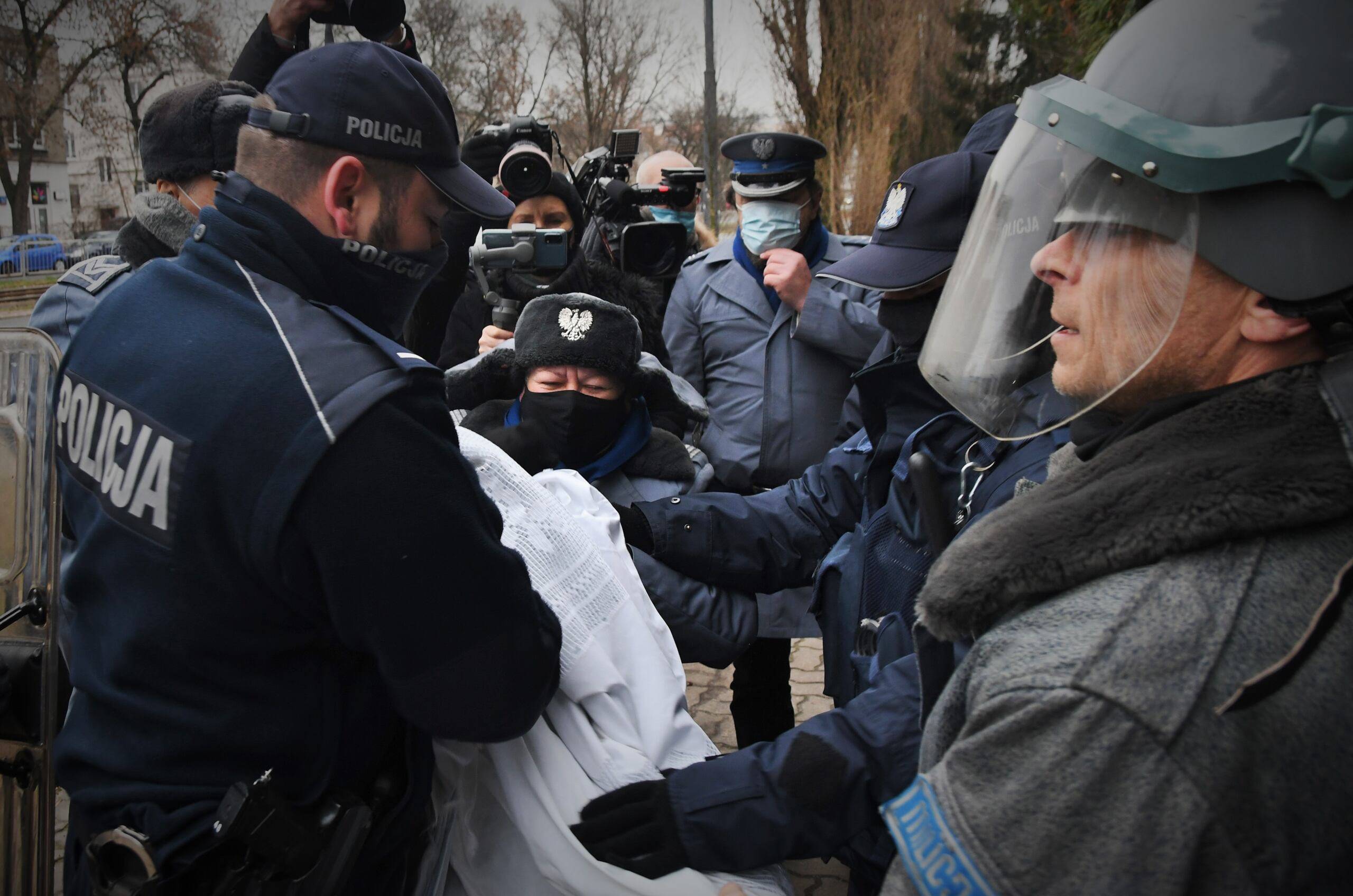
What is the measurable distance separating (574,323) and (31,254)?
2497 centimetres

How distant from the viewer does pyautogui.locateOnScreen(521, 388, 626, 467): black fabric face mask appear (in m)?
2.45

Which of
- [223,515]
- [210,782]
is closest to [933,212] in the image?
[223,515]

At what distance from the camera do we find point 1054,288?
1.15 meters

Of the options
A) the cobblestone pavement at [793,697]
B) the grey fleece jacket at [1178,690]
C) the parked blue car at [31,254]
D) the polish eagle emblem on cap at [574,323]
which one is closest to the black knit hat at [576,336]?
the polish eagle emblem on cap at [574,323]

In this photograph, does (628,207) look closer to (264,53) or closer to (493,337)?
(493,337)

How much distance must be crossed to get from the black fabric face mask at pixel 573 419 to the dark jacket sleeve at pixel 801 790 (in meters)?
1.19

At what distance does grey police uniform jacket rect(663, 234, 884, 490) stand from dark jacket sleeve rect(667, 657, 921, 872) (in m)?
1.79

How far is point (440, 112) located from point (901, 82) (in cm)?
1140

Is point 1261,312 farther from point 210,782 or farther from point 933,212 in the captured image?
point 210,782

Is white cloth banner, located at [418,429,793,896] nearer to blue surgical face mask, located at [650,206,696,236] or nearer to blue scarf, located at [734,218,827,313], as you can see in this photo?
blue scarf, located at [734,218,827,313]

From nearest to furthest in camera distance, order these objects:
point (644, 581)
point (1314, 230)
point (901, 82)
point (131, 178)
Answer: point (1314, 230) → point (644, 581) → point (901, 82) → point (131, 178)

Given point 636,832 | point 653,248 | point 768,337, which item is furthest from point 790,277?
point 636,832

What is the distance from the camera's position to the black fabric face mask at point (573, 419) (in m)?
2.45

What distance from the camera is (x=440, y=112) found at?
158 centimetres
